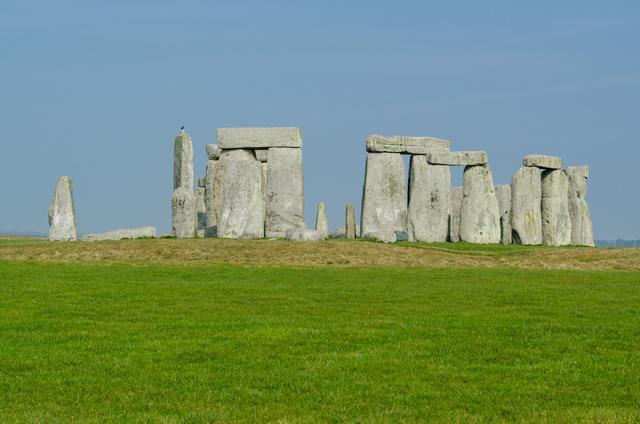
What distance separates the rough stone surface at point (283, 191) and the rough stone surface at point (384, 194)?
3475 millimetres

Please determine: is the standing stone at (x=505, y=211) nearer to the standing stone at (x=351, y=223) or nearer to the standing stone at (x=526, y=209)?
the standing stone at (x=526, y=209)

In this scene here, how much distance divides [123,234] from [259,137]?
18.0 ft

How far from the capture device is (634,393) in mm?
11461

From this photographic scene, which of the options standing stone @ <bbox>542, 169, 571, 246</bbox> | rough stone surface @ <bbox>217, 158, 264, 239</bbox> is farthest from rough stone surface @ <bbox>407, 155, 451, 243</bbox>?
rough stone surface @ <bbox>217, 158, 264, 239</bbox>

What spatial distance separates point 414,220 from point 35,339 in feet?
85.8

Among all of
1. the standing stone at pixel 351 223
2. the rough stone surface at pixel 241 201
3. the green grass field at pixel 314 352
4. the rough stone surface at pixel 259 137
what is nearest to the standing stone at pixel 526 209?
the standing stone at pixel 351 223

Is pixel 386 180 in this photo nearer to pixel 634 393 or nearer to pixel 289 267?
pixel 289 267

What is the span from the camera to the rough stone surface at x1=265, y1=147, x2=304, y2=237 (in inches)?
1494

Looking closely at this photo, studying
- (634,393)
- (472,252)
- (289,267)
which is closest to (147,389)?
(634,393)

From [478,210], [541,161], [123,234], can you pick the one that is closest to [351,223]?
[478,210]

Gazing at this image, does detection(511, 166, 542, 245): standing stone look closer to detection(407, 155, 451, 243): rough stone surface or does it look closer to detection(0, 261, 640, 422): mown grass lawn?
detection(407, 155, 451, 243): rough stone surface

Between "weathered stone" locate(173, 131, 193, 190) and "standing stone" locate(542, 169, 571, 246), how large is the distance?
12717mm

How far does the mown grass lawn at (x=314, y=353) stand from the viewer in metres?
10.8

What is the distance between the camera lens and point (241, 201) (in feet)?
124
